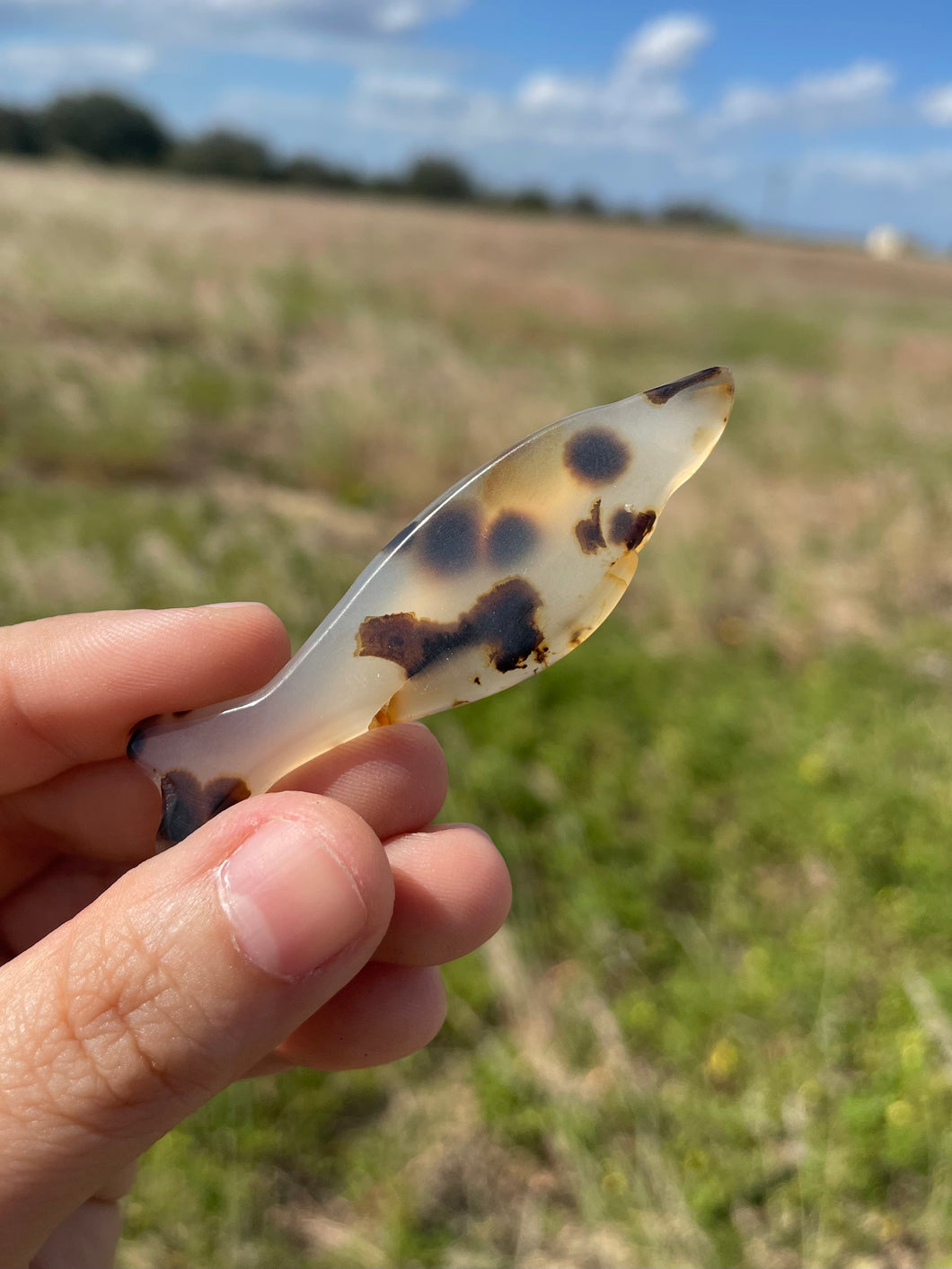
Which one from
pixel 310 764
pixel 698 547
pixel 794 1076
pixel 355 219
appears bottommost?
pixel 794 1076

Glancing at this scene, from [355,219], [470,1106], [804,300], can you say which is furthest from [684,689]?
[355,219]

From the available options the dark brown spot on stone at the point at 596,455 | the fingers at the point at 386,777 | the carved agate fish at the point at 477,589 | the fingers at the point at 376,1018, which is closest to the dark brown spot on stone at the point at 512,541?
the carved agate fish at the point at 477,589

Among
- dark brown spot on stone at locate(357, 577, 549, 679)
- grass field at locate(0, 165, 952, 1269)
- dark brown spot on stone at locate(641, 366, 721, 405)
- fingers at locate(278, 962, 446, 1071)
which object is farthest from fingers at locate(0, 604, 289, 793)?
grass field at locate(0, 165, 952, 1269)

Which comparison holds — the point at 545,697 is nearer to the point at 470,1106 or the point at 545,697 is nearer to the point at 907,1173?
the point at 470,1106

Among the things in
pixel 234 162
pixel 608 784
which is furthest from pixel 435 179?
pixel 608 784

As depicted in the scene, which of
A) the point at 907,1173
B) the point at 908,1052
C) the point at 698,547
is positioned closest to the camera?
the point at 907,1173

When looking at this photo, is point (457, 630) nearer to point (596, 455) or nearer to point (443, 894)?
point (596, 455)

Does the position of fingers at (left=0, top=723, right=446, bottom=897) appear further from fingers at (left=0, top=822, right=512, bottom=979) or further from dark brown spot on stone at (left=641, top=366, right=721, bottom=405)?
dark brown spot on stone at (left=641, top=366, right=721, bottom=405)
